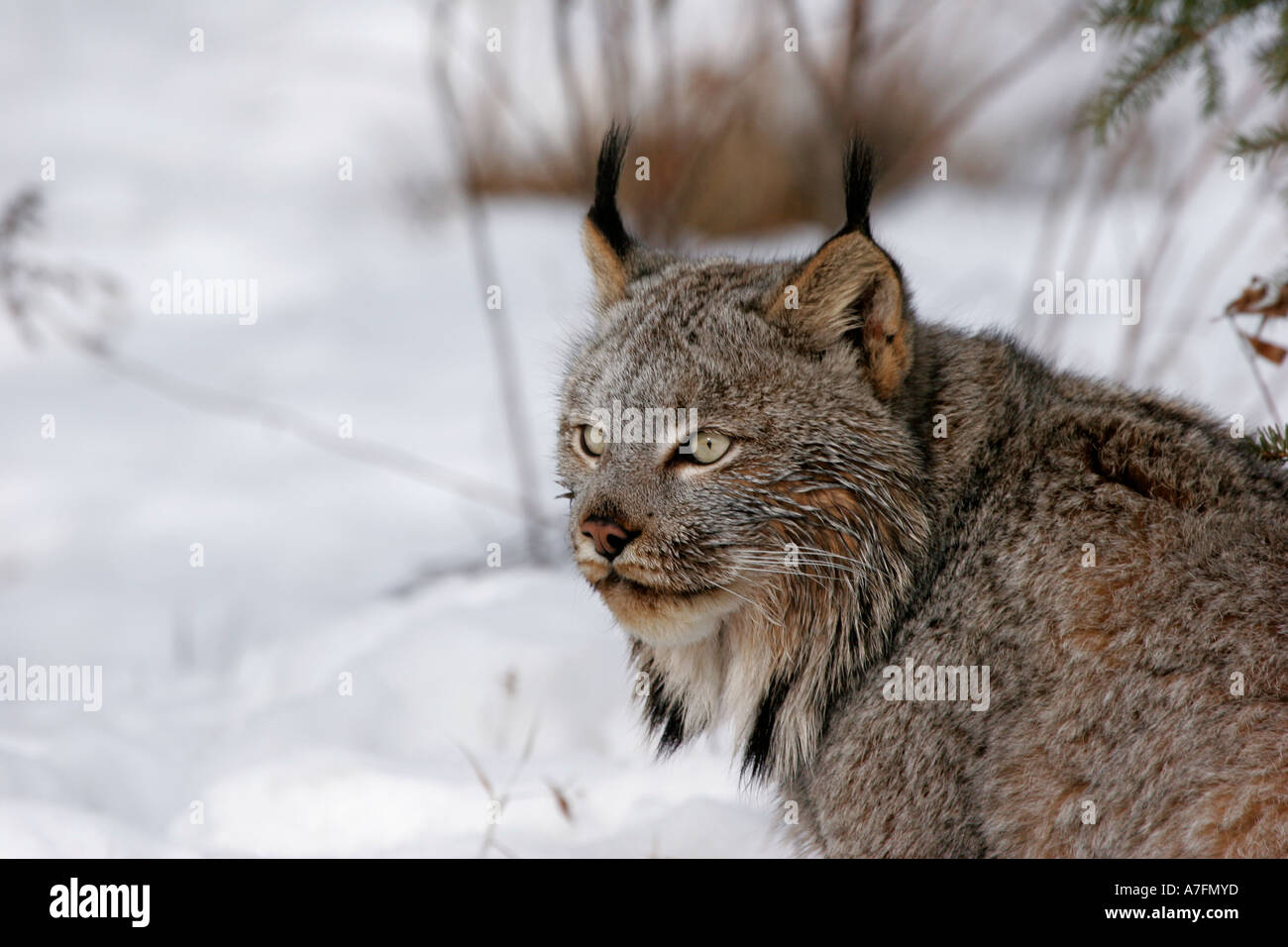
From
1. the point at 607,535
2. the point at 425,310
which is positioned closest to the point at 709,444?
the point at 607,535

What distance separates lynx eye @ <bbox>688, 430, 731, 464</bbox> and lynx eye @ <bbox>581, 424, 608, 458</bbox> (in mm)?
277

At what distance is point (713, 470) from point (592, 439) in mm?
429

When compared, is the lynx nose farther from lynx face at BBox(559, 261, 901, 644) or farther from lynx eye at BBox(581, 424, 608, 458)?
lynx eye at BBox(581, 424, 608, 458)

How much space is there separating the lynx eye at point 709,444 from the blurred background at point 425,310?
3.33 ft

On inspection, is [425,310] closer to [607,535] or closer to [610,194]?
[610,194]

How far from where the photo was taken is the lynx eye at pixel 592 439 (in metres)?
3.81

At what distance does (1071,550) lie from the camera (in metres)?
3.44

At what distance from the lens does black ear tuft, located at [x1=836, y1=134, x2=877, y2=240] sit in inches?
139

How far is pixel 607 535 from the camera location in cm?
352

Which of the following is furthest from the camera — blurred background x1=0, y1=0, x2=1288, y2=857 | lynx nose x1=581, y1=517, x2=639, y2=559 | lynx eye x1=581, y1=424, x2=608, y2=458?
blurred background x1=0, y1=0, x2=1288, y2=857

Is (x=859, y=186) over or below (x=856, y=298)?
over

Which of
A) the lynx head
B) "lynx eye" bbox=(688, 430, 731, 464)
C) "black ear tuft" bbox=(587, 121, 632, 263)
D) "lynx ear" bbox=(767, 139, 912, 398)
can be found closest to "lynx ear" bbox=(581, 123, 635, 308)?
"black ear tuft" bbox=(587, 121, 632, 263)

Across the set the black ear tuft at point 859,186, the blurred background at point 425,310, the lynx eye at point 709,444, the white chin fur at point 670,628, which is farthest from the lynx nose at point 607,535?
the blurred background at point 425,310
